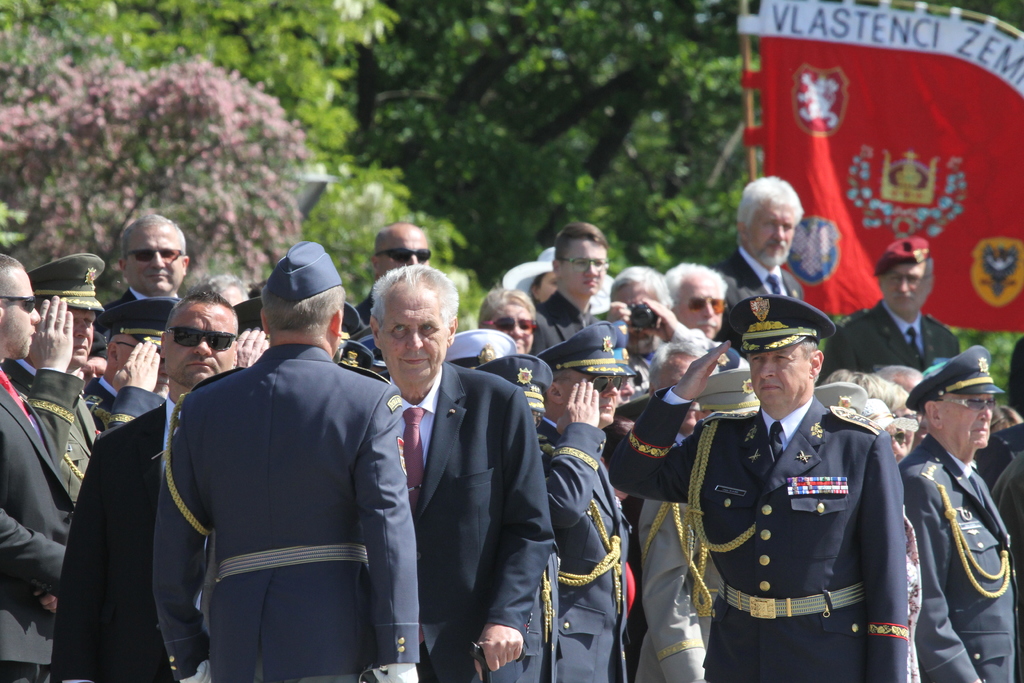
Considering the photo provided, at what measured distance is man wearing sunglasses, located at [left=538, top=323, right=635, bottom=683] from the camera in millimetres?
4559

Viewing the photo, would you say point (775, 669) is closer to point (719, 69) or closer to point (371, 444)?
point (371, 444)

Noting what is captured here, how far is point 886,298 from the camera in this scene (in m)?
8.51

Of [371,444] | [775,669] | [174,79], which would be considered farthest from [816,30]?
[371,444]

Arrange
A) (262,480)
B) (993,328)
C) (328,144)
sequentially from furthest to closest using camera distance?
(328,144)
(993,328)
(262,480)

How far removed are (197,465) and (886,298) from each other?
598cm

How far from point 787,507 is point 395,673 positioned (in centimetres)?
164

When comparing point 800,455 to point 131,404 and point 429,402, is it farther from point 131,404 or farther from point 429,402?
point 131,404

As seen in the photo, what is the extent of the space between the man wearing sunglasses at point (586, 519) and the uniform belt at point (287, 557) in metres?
1.13

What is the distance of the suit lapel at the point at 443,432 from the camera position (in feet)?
13.2

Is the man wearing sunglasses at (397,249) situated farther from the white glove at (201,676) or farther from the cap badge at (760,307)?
the white glove at (201,676)

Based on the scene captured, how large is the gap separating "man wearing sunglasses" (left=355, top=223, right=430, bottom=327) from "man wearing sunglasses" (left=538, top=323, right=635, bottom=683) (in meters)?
2.18

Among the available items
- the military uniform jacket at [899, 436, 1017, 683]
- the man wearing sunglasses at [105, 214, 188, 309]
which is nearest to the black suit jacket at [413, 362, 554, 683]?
the military uniform jacket at [899, 436, 1017, 683]

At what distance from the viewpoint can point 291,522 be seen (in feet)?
11.4

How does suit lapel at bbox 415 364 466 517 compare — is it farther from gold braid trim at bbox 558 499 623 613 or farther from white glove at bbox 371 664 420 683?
gold braid trim at bbox 558 499 623 613
